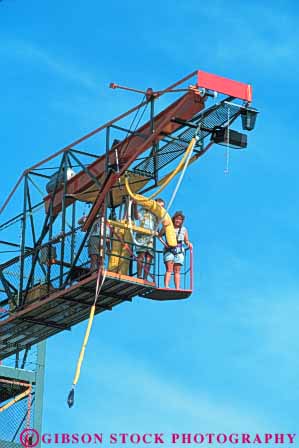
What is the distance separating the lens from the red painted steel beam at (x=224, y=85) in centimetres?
5600

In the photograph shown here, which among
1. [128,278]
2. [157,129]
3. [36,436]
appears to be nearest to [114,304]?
[128,278]

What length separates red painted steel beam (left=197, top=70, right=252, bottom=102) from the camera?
2205 inches

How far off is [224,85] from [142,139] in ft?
12.7

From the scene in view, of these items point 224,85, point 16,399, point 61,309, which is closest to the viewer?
point 224,85

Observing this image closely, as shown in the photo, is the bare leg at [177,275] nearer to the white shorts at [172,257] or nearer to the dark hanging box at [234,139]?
the white shorts at [172,257]

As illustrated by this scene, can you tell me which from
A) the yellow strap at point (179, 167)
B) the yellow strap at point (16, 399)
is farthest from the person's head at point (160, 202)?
the yellow strap at point (16, 399)

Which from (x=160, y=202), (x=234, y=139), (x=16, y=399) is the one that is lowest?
(x=160, y=202)

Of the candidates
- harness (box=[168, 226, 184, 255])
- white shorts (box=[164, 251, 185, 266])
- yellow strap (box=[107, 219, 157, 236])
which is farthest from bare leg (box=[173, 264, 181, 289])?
yellow strap (box=[107, 219, 157, 236])

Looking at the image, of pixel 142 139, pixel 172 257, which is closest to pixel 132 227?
pixel 172 257

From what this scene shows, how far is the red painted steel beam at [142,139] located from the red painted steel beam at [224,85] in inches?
18.2

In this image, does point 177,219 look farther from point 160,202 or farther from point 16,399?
point 16,399

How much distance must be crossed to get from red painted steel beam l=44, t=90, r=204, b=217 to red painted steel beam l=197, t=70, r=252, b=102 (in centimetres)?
46

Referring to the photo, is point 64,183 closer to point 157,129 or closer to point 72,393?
point 157,129

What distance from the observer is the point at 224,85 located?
5638 cm
